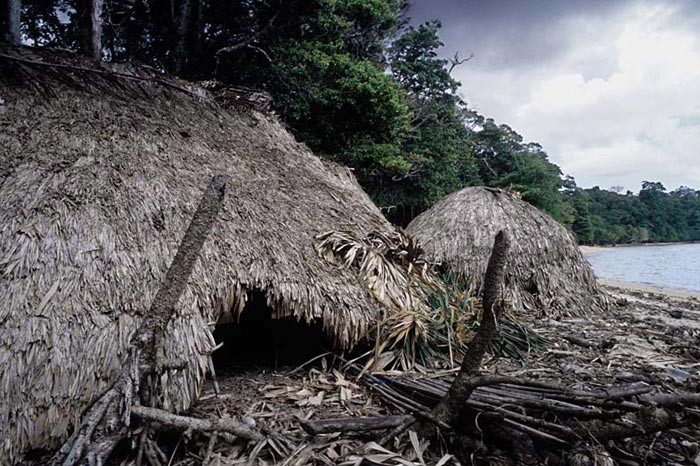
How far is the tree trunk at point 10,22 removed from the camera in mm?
5523

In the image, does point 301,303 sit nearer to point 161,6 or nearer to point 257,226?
point 257,226

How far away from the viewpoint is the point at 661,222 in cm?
5528

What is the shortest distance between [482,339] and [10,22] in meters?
7.13

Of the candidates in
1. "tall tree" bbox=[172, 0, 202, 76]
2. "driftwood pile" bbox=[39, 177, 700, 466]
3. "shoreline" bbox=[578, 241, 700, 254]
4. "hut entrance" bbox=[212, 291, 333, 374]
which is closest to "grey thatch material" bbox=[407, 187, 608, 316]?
"hut entrance" bbox=[212, 291, 333, 374]

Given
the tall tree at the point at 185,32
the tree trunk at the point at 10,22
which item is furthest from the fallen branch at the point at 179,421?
the tall tree at the point at 185,32

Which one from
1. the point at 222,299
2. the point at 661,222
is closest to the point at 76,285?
the point at 222,299

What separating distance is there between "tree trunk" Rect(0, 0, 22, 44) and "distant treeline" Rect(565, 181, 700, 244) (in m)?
53.8

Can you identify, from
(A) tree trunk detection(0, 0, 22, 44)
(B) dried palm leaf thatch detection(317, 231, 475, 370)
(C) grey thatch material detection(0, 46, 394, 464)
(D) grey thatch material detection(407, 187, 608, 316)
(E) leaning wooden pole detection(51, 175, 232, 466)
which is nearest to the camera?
(E) leaning wooden pole detection(51, 175, 232, 466)

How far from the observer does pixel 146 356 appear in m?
2.25

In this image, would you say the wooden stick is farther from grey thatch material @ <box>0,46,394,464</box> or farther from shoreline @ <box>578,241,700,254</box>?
shoreline @ <box>578,241,700,254</box>

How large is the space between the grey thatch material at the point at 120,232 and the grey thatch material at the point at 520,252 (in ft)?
7.71

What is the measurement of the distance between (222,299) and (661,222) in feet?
221

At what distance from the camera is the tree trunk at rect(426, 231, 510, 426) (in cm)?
196

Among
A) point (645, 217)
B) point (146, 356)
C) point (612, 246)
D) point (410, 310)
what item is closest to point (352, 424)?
point (146, 356)
